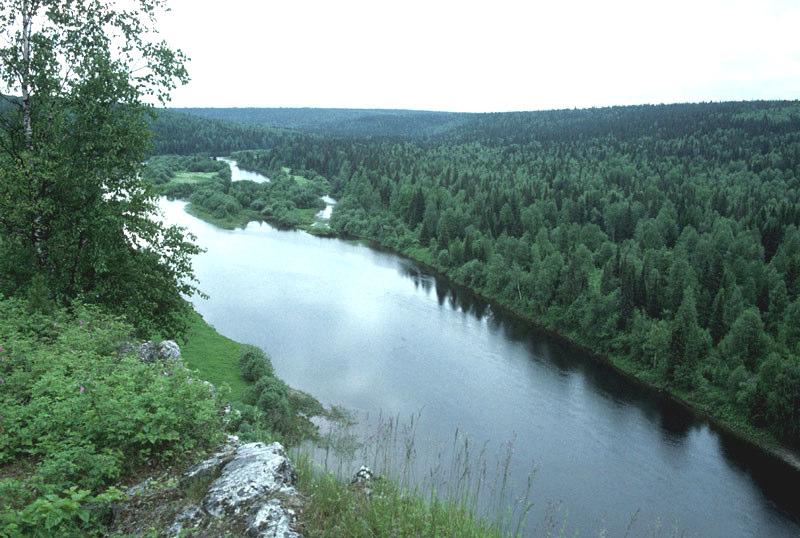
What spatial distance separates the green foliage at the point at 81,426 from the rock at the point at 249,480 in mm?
898

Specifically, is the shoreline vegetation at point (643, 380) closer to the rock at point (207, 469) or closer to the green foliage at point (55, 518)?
the rock at point (207, 469)

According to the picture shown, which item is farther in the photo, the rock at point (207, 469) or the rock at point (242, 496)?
the rock at point (207, 469)

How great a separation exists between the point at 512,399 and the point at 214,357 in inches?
798

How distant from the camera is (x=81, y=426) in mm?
7898

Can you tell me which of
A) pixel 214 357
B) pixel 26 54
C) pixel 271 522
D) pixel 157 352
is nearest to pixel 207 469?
pixel 271 522

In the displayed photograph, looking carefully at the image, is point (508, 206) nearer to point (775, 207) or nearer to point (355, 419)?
point (775, 207)

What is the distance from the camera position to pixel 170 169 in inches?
5285

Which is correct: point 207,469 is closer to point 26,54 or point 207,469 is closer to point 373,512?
point 373,512

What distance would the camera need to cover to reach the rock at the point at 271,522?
6.70 metres

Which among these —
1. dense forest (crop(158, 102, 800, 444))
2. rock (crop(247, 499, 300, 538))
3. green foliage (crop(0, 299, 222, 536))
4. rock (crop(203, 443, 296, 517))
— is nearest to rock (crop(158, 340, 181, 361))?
green foliage (crop(0, 299, 222, 536))

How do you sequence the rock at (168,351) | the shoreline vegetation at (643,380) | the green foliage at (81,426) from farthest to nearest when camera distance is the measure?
the shoreline vegetation at (643,380) < the rock at (168,351) < the green foliage at (81,426)

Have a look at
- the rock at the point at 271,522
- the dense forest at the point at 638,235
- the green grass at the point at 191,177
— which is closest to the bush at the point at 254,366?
the rock at the point at 271,522

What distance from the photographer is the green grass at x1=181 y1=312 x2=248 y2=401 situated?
3269cm

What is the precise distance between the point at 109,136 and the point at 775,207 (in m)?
91.1
